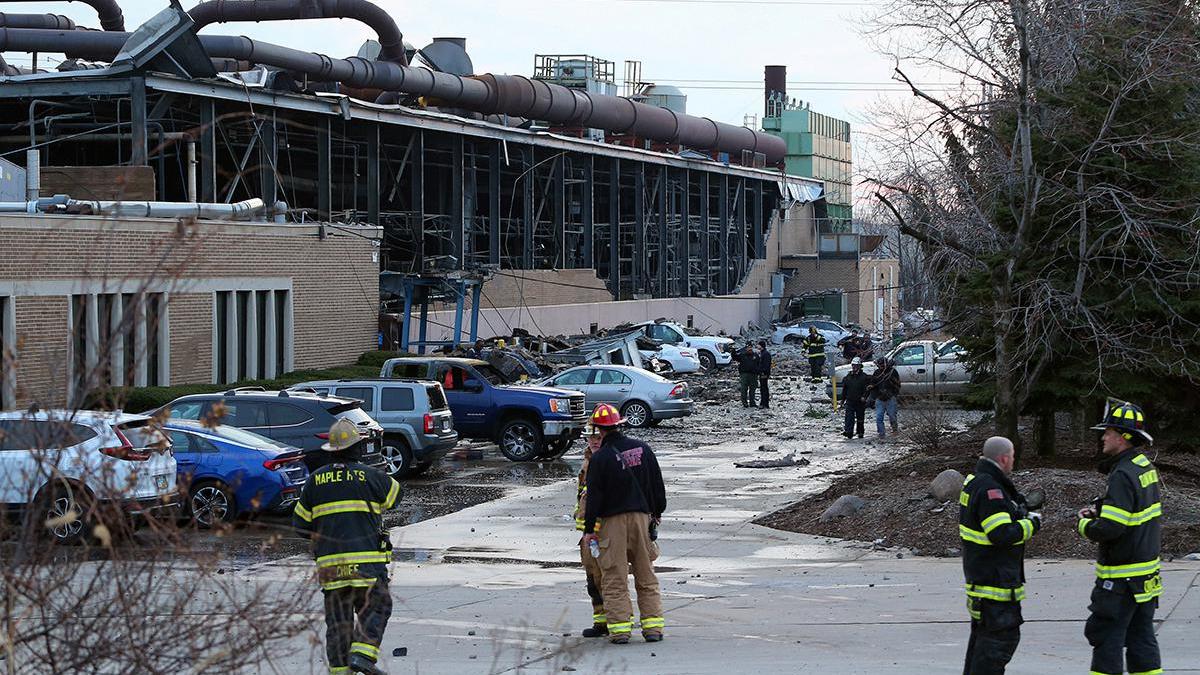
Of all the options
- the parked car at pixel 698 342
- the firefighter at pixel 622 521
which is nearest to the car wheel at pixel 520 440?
the firefighter at pixel 622 521

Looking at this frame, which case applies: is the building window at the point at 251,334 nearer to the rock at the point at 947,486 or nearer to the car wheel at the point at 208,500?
the car wheel at the point at 208,500

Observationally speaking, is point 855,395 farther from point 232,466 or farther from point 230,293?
point 232,466

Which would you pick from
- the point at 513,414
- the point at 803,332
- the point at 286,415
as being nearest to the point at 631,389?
the point at 513,414

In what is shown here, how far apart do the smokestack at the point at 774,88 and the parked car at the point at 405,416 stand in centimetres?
7889

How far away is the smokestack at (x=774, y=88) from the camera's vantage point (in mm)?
99500

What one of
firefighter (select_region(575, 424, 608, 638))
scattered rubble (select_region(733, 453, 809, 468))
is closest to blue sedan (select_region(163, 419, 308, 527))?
firefighter (select_region(575, 424, 608, 638))

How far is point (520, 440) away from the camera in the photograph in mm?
26875

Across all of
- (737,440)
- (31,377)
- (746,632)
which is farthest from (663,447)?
(746,632)

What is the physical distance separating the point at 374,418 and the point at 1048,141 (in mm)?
11477

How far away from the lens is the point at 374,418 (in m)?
23.5

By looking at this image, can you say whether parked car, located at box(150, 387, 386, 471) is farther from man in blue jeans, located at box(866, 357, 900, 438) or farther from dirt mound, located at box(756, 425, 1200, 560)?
man in blue jeans, located at box(866, 357, 900, 438)

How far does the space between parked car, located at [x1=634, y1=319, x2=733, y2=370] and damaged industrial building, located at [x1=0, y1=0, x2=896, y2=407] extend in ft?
15.9

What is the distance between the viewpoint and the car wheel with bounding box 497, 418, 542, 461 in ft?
87.7

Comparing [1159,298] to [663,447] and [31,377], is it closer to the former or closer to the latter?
[663,447]
